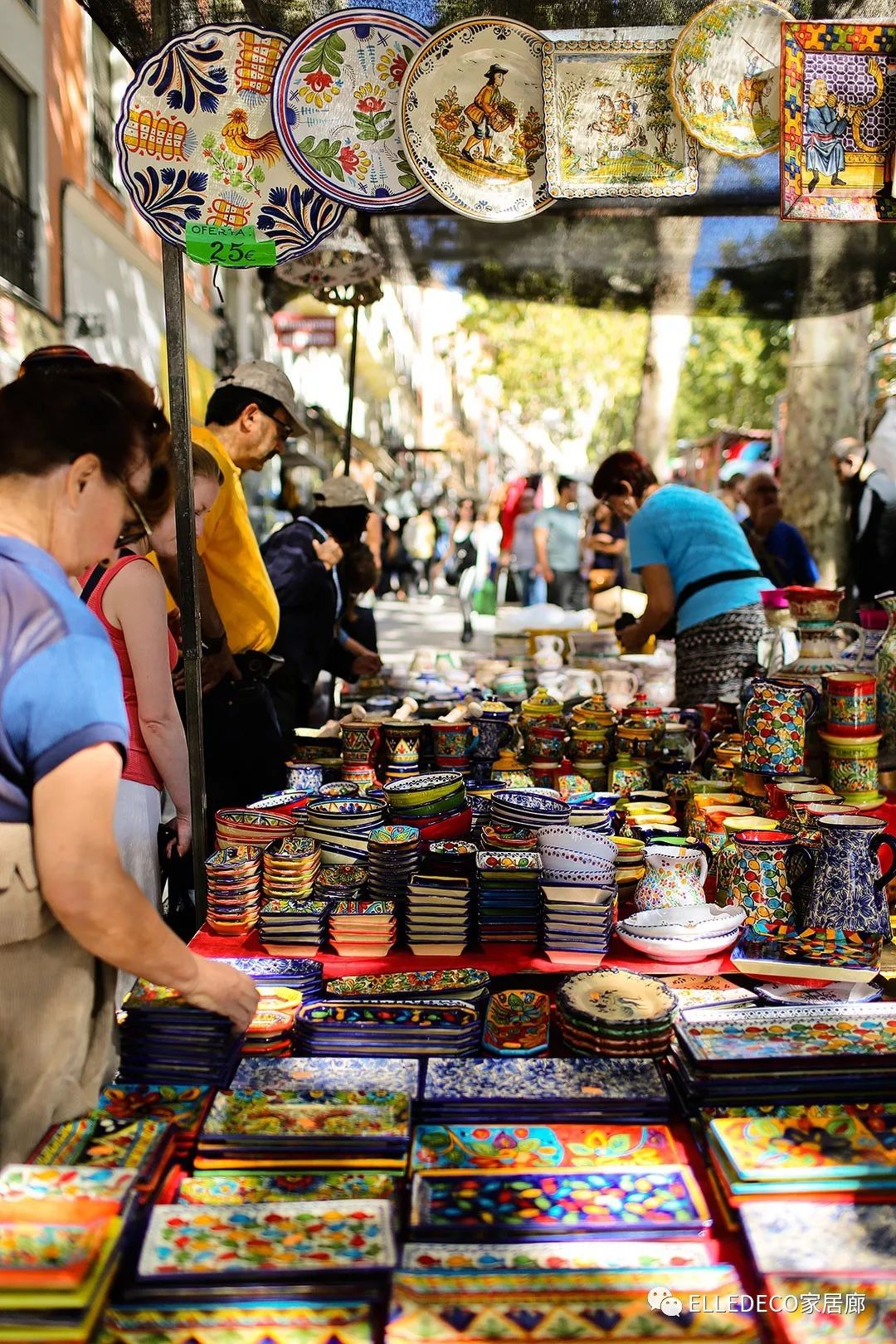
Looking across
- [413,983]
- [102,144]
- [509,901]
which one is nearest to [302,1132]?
[413,983]

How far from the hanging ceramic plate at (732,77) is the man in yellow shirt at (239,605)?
1.58 m

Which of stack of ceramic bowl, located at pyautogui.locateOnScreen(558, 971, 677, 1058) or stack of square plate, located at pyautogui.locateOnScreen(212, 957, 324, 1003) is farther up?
stack of ceramic bowl, located at pyautogui.locateOnScreen(558, 971, 677, 1058)

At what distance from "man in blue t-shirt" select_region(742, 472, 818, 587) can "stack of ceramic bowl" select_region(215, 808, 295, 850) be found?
5.45m

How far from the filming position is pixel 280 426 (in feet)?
12.8

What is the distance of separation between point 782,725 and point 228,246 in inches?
71.2

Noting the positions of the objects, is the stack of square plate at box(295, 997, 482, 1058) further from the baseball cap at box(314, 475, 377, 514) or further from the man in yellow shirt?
the baseball cap at box(314, 475, 377, 514)

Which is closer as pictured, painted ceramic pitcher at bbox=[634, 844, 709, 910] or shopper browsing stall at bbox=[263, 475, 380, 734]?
painted ceramic pitcher at bbox=[634, 844, 709, 910]

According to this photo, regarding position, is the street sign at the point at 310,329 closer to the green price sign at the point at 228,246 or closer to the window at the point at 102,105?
the window at the point at 102,105

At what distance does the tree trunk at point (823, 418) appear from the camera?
30.2 ft

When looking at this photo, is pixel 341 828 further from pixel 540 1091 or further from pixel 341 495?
pixel 341 495

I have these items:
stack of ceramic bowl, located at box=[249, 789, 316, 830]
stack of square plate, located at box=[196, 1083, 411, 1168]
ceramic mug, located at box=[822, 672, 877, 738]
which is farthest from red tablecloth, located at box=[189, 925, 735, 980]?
ceramic mug, located at box=[822, 672, 877, 738]

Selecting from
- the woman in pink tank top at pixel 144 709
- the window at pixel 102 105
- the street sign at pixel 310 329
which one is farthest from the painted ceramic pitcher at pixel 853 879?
the window at pixel 102 105

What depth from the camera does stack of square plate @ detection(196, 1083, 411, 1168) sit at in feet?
5.01

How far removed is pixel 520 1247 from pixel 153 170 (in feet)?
7.87
